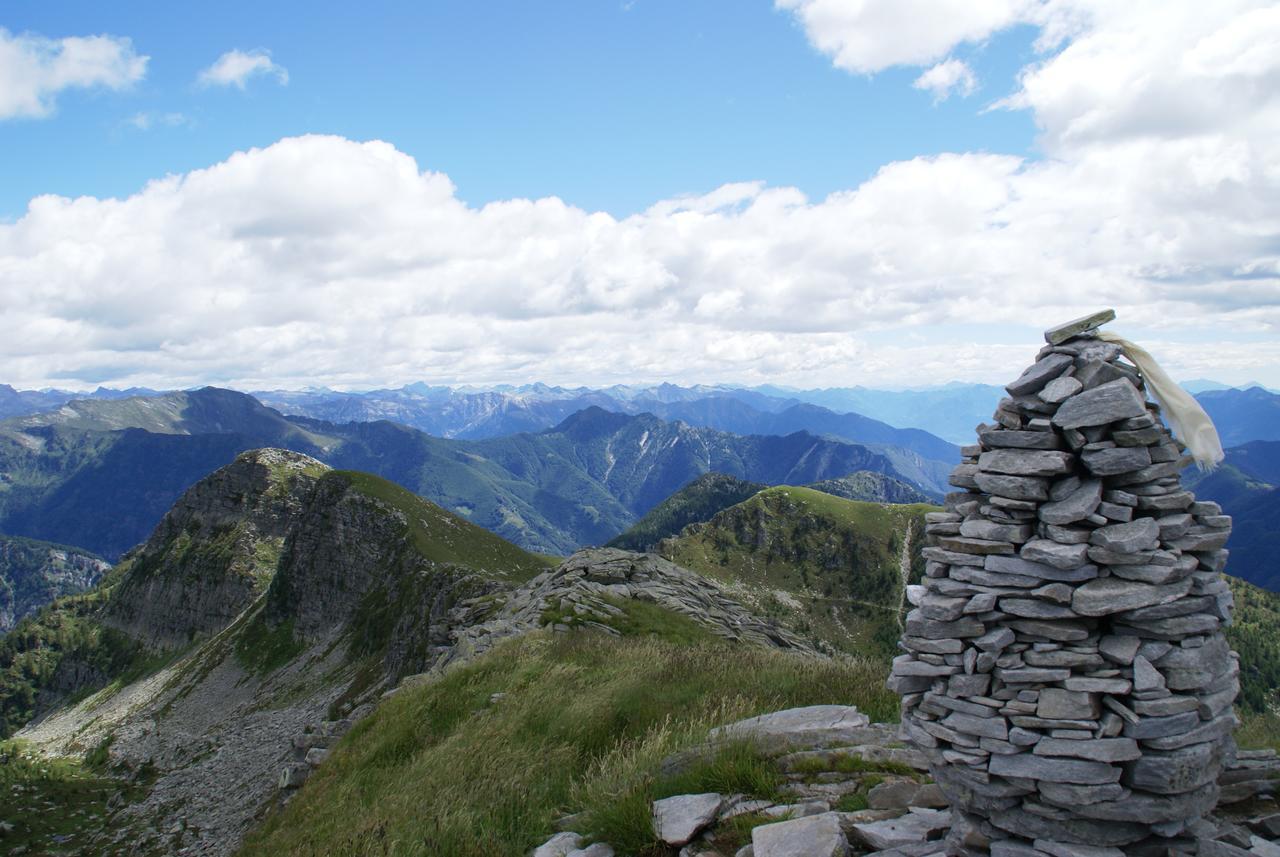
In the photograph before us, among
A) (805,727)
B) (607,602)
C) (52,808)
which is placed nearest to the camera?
(805,727)

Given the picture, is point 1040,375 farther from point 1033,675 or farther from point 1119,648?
point 1033,675

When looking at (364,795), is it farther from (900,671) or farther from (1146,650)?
(1146,650)

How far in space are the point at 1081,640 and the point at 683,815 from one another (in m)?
5.24

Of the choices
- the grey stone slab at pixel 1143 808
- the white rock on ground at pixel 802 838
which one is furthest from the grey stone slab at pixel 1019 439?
the white rock on ground at pixel 802 838

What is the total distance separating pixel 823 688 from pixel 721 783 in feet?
17.5

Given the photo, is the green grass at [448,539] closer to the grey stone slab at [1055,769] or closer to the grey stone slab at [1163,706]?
the grey stone slab at [1055,769]

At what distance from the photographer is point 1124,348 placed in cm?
833

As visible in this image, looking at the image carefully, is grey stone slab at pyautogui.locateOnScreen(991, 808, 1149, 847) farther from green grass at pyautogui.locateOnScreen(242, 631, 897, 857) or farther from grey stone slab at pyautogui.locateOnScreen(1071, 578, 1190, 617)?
green grass at pyautogui.locateOnScreen(242, 631, 897, 857)

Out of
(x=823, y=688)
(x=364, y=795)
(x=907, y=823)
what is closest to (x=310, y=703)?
(x=364, y=795)

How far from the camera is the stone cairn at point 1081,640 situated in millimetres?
7105

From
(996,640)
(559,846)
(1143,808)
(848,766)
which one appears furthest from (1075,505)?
(559,846)

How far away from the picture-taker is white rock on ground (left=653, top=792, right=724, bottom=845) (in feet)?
27.8

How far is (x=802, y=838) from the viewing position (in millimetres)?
7684

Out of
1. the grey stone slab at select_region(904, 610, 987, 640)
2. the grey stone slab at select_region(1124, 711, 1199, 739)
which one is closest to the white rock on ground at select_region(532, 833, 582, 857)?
the grey stone slab at select_region(904, 610, 987, 640)
